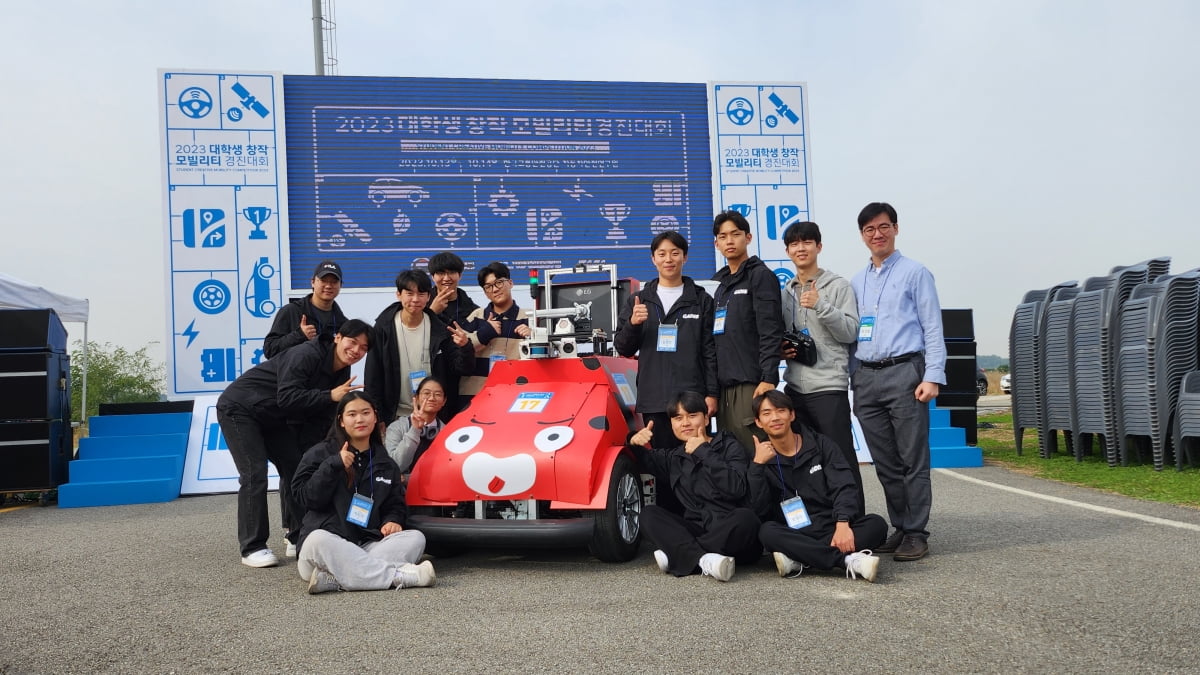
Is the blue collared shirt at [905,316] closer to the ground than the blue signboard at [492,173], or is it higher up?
closer to the ground

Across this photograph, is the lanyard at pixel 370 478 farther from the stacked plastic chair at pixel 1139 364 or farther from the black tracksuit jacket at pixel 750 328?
the stacked plastic chair at pixel 1139 364

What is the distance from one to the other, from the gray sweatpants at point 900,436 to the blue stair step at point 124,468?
7539 millimetres

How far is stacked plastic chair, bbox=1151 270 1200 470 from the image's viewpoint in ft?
28.5

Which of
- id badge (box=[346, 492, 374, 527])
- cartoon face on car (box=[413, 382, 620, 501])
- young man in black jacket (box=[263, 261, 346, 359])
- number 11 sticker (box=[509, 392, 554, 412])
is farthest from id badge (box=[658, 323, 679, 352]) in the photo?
young man in black jacket (box=[263, 261, 346, 359])

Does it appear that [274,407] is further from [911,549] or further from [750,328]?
[911,549]

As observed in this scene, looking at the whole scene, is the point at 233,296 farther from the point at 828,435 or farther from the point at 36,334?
the point at 828,435

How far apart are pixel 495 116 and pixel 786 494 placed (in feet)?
30.9

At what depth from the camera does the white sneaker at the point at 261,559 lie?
5520 mm

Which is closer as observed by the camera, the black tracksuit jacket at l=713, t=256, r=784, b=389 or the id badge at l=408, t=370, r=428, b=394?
the black tracksuit jacket at l=713, t=256, r=784, b=389

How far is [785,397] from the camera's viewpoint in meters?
4.96

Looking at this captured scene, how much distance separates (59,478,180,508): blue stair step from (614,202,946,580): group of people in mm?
6211

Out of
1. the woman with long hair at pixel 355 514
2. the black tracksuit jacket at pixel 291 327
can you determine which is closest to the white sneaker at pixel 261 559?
the woman with long hair at pixel 355 514

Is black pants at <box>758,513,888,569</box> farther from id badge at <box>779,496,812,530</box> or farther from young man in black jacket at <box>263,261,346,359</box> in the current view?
young man in black jacket at <box>263,261,346,359</box>

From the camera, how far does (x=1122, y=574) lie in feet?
14.6
